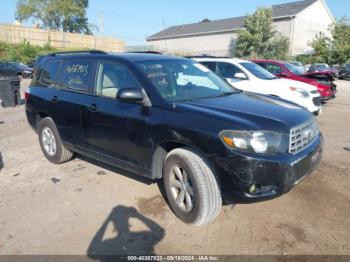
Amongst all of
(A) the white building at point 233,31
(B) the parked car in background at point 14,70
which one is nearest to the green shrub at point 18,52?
(B) the parked car in background at point 14,70

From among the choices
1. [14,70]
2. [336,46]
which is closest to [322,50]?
[336,46]

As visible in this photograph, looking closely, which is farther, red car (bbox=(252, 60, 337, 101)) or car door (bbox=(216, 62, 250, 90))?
red car (bbox=(252, 60, 337, 101))

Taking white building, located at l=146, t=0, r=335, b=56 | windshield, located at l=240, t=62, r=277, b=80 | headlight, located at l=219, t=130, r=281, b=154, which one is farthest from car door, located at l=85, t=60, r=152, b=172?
white building, located at l=146, t=0, r=335, b=56

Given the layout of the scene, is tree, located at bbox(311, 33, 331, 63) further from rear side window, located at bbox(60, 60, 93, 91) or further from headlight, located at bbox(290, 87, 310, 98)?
rear side window, located at bbox(60, 60, 93, 91)

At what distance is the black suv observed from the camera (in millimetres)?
3246

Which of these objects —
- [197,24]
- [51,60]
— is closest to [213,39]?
[197,24]

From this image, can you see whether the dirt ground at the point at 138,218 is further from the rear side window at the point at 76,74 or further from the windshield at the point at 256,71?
the windshield at the point at 256,71

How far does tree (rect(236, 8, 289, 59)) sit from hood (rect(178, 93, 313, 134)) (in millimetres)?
38262

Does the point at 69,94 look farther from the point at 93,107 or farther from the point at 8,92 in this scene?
the point at 8,92

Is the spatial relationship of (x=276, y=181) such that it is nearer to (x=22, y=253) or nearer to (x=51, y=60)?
(x=22, y=253)

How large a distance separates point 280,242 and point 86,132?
2850mm

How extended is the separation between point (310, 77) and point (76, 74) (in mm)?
9566

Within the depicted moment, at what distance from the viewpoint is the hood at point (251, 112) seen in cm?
334

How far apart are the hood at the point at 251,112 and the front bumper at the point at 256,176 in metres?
0.31
